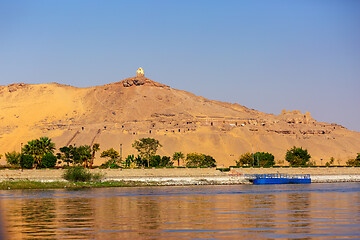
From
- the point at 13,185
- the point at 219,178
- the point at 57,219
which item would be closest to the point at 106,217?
the point at 57,219

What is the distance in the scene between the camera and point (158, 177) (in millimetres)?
111000

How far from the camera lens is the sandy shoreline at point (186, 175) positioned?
330 ft

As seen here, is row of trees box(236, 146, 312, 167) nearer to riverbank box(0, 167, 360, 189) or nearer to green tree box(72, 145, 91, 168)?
riverbank box(0, 167, 360, 189)

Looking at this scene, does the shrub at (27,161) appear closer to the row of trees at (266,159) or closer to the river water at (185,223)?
the row of trees at (266,159)

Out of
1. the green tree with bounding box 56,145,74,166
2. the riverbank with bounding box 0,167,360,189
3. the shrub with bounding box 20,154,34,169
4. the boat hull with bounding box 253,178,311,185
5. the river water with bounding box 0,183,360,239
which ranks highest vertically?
the green tree with bounding box 56,145,74,166

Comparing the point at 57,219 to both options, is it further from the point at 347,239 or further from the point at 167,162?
the point at 167,162

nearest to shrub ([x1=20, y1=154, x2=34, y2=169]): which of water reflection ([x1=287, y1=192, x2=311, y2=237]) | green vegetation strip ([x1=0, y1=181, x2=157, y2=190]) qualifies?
green vegetation strip ([x1=0, y1=181, x2=157, y2=190])

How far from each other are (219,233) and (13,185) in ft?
222

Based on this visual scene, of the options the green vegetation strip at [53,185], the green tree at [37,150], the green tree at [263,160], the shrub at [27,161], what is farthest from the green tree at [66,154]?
the green tree at [263,160]

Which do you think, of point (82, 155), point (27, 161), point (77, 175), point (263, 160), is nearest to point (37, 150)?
point (27, 161)

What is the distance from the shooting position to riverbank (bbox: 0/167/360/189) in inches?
3607

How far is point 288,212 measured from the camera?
37625 mm

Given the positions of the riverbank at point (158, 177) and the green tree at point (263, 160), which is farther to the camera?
the green tree at point (263, 160)

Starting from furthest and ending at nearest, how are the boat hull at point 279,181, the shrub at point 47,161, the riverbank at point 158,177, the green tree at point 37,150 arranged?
the shrub at point 47,161, the green tree at point 37,150, the boat hull at point 279,181, the riverbank at point 158,177
